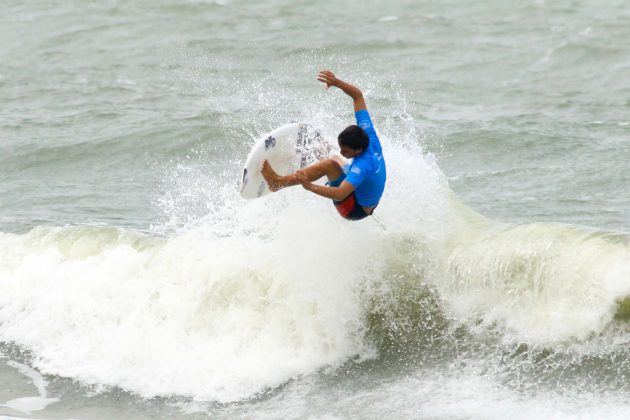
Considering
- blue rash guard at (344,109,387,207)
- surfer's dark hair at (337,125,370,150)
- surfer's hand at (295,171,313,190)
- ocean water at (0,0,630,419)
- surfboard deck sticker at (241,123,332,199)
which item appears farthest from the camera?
surfboard deck sticker at (241,123,332,199)

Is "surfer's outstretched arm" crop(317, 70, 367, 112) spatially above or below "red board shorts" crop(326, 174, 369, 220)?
above

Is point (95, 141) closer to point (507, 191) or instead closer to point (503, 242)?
point (507, 191)

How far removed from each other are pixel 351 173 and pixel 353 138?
0.30 meters

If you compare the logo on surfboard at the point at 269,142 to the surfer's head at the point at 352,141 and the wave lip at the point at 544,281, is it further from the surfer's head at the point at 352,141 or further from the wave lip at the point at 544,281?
the wave lip at the point at 544,281

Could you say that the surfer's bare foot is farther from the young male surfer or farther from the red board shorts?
the red board shorts

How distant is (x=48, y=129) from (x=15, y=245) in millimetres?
7730

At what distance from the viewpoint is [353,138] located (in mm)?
8328

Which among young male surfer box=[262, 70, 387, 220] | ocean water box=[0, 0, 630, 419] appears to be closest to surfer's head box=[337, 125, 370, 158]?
young male surfer box=[262, 70, 387, 220]

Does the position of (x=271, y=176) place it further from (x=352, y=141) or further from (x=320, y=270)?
(x=320, y=270)

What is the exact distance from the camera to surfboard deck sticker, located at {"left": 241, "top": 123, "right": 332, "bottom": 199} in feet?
29.8

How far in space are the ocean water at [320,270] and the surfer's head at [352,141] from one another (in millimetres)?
1350

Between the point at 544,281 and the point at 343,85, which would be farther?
the point at 544,281

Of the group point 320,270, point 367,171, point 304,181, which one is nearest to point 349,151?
point 367,171

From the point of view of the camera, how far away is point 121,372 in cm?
955
